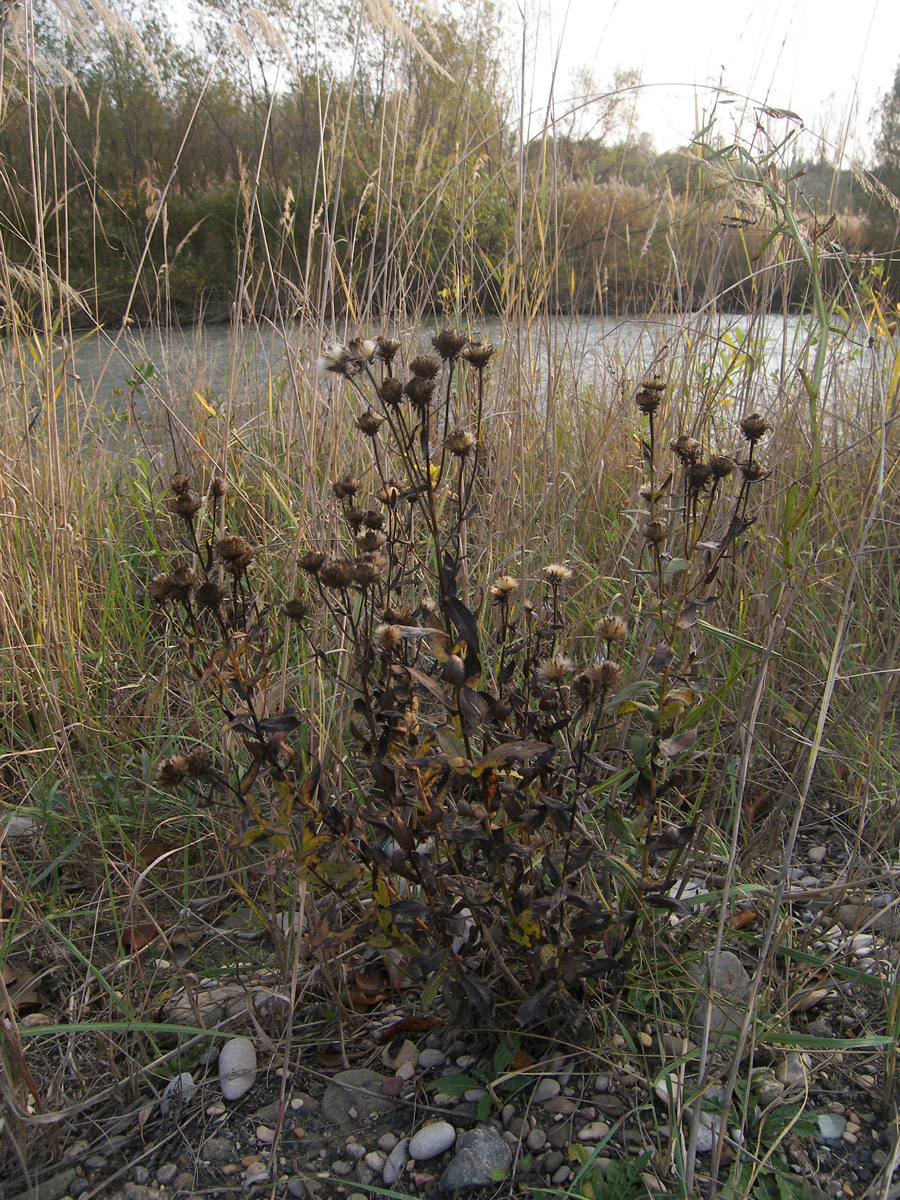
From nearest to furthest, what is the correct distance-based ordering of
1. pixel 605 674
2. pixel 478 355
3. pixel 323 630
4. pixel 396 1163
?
pixel 605 674, pixel 396 1163, pixel 478 355, pixel 323 630

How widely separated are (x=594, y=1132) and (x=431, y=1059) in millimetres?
219

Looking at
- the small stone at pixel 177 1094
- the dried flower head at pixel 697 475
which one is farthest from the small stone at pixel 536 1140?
the dried flower head at pixel 697 475

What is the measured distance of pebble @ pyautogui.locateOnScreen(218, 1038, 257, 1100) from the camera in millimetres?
978

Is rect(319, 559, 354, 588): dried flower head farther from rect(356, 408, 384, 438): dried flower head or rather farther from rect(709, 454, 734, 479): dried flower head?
rect(709, 454, 734, 479): dried flower head

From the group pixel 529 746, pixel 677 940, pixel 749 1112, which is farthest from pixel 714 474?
pixel 749 1112

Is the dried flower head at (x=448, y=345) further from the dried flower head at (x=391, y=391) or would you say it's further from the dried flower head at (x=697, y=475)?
the dried flower head at (x=697, y=475)

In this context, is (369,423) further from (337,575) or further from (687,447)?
(687,447)

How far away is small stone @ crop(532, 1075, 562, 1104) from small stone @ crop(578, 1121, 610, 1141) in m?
0.05

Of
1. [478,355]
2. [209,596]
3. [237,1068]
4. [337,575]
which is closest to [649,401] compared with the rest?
[478,355]

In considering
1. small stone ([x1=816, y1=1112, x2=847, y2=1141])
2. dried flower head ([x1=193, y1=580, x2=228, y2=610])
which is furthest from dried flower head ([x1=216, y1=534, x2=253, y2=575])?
small stone ([x1=816, y1=1112, x2=847, y2=1141])

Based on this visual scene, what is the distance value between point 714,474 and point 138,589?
1.61 meters

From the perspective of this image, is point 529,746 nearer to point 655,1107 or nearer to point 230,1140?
point 655,1107

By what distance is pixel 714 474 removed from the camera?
1010mm

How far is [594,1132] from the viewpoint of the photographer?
0.88 m
